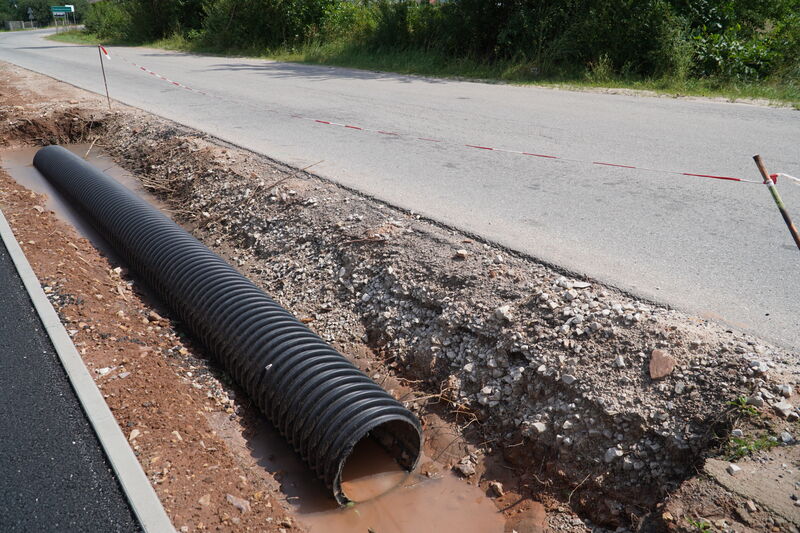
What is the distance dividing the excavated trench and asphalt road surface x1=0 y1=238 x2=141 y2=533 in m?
0.88

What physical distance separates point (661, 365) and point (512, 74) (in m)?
12.3

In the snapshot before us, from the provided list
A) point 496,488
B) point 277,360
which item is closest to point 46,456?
point 277,360

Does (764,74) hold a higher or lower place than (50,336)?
higher

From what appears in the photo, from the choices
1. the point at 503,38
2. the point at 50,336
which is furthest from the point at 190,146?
the point at 503,38

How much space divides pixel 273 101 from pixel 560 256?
335 inches

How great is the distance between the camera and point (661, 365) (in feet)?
10.6

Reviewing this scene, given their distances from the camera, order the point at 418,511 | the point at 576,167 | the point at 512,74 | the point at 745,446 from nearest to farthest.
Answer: the point at 745,446
the point at 418,511
the point at 576,167
the point at 512,74

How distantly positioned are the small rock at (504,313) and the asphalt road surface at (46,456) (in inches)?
92.6

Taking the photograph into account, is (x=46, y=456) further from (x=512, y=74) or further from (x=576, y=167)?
(x=512, y=74)

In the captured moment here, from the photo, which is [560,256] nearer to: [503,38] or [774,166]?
[774,166]

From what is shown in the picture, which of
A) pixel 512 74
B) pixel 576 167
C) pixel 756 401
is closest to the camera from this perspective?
pixel 756 401

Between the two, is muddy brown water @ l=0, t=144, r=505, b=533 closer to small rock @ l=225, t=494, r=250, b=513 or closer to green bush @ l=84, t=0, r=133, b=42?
small rock @ l=225, t=494, r=250, b=513

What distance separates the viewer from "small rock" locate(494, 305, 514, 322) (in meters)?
3.83

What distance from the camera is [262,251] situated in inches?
226
